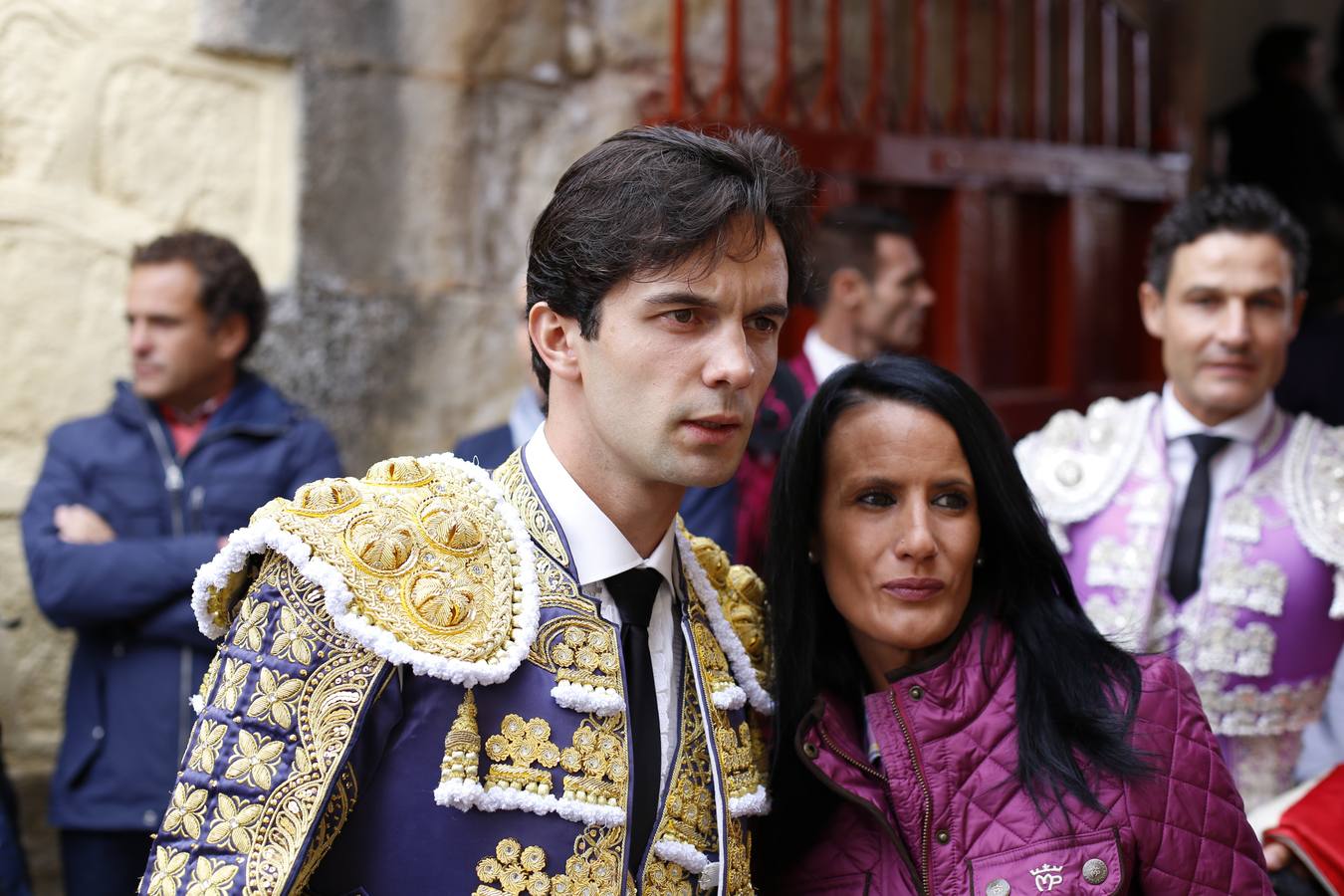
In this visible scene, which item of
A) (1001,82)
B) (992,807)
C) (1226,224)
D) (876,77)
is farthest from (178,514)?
(1001,82)

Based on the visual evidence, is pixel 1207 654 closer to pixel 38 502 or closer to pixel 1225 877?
pixel 1225 877

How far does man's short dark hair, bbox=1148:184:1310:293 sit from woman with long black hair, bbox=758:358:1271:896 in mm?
1251

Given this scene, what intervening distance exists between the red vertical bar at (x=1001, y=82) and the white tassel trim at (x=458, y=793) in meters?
3.35

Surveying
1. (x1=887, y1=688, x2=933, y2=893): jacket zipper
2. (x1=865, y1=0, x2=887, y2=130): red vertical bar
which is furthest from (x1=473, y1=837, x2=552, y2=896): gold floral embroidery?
(x1=865, y1=0, x2=887, y2=130): red vertical bar

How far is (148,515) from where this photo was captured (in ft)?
11.2

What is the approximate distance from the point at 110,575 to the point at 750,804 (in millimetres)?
1806

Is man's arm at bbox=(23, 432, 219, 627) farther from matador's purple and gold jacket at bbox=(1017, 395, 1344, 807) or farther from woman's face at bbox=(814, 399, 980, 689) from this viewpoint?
matador's purple and gold jacket at bbox=(1017, 395, 1344, 807)

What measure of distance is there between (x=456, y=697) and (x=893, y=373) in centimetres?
88

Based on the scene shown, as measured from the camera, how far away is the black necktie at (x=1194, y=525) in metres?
3.12

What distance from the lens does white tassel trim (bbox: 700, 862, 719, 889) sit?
1869mm

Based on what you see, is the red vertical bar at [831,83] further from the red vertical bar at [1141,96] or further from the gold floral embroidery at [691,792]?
the gold floral embroidery at [691,792]

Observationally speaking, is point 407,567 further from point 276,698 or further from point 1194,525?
point 1194,525

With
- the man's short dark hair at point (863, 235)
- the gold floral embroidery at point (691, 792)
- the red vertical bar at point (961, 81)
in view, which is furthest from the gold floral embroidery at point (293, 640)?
the red vertical bar at point (961, 81)

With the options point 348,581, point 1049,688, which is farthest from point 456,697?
point 1049,688
